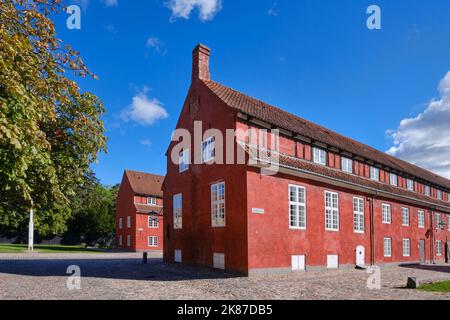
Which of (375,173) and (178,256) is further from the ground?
(375,173)

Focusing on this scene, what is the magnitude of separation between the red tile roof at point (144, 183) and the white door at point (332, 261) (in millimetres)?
31577

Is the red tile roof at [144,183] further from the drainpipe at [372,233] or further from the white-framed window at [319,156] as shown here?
the drainpipe at [372,233]

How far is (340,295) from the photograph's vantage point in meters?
12.0

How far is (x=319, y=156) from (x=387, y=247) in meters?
9.36

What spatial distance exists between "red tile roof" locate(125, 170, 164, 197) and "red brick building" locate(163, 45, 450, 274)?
23182 millimetres

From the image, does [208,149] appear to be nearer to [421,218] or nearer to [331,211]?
[331,211]

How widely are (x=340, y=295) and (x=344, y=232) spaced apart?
10.8m

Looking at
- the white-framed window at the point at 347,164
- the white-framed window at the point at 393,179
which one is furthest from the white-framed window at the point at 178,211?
the white-framed window at the point at 393,179

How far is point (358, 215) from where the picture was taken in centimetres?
2386

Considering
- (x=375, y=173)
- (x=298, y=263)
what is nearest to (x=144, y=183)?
(x=375, y=173)

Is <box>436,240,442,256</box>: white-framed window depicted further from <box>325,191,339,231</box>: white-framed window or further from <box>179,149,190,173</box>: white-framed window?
Result: <box>179,149,190,173</box>: white-framed window

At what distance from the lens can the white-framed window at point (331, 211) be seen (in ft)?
70.0

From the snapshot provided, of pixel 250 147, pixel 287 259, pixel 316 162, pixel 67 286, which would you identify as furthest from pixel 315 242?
pixel 67 286

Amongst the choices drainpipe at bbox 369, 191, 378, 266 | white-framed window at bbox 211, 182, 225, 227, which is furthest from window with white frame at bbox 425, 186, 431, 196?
white-framed window at bbox 211, 182, 225, 227
